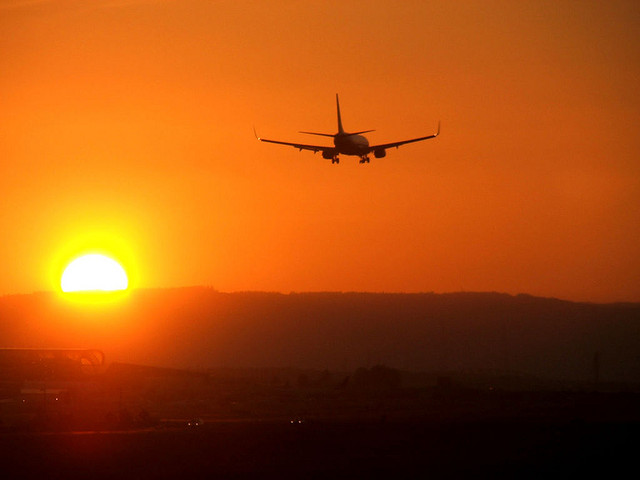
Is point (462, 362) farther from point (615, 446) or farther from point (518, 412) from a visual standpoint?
point (615, 446)

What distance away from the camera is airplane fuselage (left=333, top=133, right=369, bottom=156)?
83312 mm

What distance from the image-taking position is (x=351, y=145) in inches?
3280

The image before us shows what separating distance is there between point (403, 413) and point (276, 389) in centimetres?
2617

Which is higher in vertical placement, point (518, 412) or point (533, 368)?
point (533, 368)

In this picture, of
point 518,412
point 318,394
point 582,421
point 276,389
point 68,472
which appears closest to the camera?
point 68,472

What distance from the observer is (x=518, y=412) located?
6606 cm

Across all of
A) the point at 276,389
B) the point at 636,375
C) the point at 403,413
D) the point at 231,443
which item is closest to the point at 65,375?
the point at 276,389

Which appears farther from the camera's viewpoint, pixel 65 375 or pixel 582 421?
pixel 65 375

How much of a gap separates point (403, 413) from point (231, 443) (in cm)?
1808

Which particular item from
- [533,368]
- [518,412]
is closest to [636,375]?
[533,368]

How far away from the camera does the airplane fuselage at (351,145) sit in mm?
83312

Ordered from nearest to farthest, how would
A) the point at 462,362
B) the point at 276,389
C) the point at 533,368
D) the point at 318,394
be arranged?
the point at 318,394 → the point at 276,389 → the point at 533,368 → the point at 462,362

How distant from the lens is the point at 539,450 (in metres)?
51.1

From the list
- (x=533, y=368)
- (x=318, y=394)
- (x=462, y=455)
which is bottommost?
(x=462, y=455)
